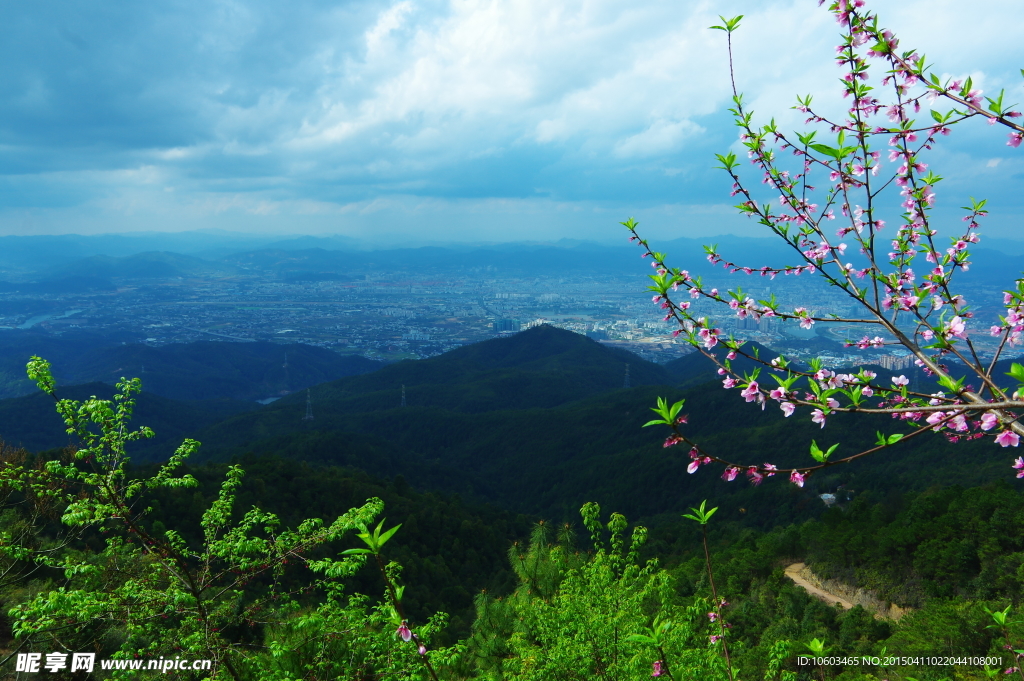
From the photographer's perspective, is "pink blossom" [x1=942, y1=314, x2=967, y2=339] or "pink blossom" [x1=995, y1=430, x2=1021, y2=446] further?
A: "pink blossom" [x1=942, y1=314, x2=967, y2=339]

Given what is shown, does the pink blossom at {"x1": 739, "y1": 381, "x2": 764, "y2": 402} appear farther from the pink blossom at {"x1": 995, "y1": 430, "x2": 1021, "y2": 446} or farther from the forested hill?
the forested hill

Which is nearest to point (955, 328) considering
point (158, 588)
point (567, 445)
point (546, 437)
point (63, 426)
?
point (158, 588)

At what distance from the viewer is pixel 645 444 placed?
66188 millimetres

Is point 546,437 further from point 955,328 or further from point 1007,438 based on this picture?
point 1007,438

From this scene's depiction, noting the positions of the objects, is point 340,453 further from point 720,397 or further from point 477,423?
point 720,397

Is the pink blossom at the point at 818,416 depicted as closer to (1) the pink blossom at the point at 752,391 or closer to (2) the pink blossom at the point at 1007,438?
(1) the pink blossom at the point at 752,391

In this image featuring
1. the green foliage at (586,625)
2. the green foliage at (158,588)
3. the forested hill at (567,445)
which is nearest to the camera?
the green foliage at (158,588)

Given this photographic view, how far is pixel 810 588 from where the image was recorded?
1988 centimetres

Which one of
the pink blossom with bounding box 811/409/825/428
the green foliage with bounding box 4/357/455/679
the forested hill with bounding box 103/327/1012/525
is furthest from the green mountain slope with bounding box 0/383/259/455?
the pink blossom with bounding box 811/409/825/428

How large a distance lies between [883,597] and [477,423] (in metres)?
69.6

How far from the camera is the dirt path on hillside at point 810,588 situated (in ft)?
60.2

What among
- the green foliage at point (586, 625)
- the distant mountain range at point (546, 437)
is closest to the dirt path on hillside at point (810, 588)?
the green foliage at point (586, 625)

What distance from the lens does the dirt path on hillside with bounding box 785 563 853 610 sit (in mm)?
18361

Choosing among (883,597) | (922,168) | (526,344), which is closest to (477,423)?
(526,344)
